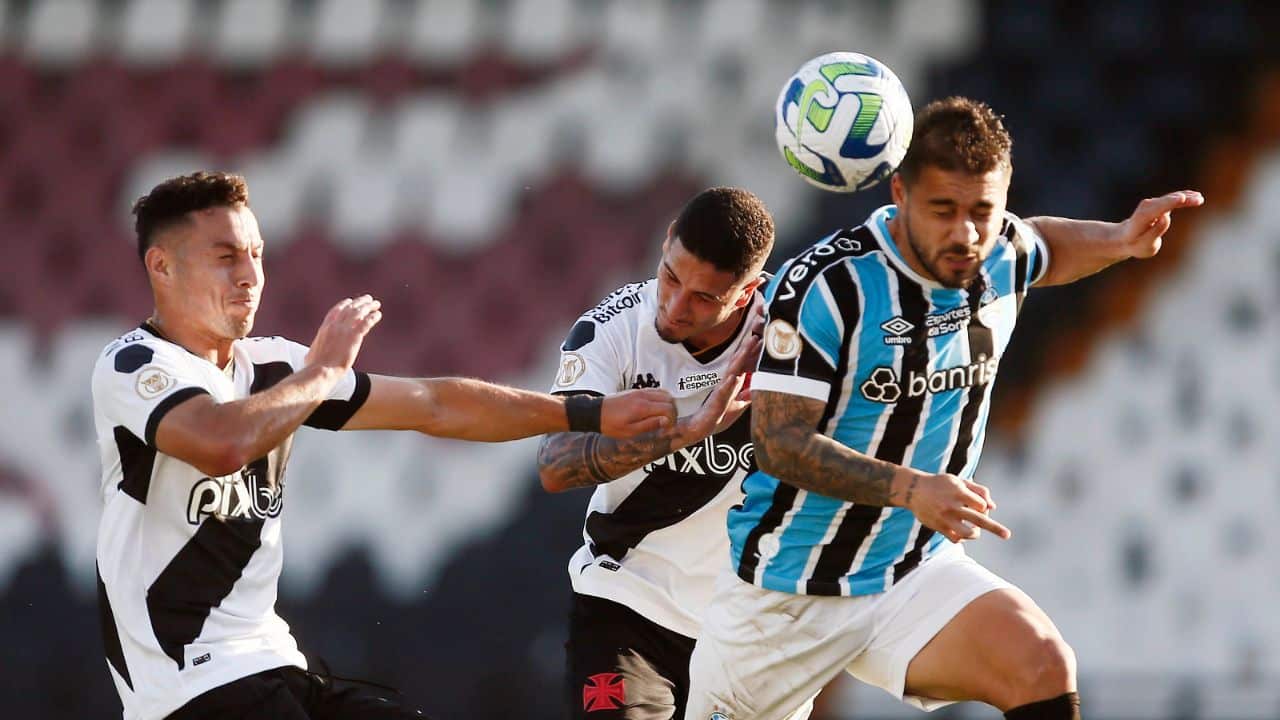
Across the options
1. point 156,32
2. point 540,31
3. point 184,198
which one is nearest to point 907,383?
point 184,198

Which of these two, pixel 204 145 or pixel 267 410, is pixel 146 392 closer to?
pixel 267 410

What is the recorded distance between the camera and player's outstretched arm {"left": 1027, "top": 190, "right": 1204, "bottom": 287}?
16.3 ft

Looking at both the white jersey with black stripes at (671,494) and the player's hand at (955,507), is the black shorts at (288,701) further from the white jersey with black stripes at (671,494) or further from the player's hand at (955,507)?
the player's hand at (955,507)

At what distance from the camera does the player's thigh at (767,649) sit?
468cm

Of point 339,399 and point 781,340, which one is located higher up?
point 781,340

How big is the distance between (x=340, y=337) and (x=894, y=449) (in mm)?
1543

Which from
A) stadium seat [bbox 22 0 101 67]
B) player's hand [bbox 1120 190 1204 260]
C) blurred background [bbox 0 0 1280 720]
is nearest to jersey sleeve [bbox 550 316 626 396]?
player's hand [bbox 1120 190 1204 260]

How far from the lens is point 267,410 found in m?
4.29

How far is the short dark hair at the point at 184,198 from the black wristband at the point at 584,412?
1.10 m

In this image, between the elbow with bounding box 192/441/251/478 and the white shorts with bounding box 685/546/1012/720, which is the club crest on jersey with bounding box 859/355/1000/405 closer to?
the white shorts with bounding box 685/546/1012/720

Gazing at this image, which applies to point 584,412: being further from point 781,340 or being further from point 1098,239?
point 1098,239

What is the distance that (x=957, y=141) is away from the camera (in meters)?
4.45

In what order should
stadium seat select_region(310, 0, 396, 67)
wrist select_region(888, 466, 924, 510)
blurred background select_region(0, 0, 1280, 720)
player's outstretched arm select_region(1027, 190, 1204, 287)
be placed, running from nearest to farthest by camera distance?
wrist select_region(888, 466, 924, 510)
player's outstretched arm select_region(1027, 190, 1204, 287)
blurred background select_region(0, 0, 1280, 720)
stadium seat select_region(310, 0, 396, 67)

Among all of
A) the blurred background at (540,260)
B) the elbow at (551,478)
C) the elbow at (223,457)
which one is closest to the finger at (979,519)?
the elbow at (551,478)
